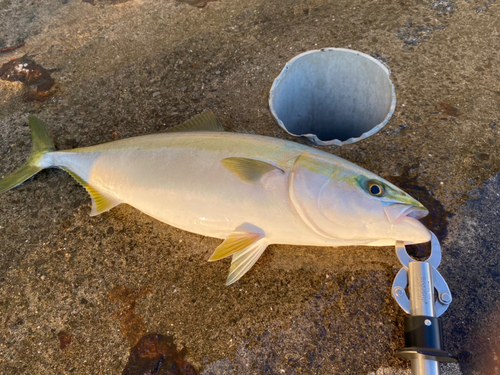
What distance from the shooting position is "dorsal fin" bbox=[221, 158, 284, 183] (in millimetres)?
1726

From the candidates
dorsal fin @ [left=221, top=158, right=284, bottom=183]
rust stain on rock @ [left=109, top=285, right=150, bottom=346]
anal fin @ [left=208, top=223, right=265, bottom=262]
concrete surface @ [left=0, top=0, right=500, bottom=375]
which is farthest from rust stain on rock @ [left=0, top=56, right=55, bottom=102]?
anal fin @ [left=208, top=223, right=265, bottom=262]

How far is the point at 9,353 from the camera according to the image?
1827 millimetres

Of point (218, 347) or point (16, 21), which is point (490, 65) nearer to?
point (218, 347)

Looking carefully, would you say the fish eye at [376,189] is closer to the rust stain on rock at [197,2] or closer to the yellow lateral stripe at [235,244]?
the yellow lateral stripe at [235,244]

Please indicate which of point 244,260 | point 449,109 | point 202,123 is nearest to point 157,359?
point 244,260

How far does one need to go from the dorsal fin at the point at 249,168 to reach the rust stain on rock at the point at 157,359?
3.16ft

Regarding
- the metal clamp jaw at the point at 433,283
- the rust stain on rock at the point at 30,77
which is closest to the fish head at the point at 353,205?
the metal clamp jaw at the point at 433,283

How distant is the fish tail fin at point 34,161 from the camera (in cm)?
227

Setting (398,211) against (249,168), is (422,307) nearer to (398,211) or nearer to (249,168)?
(398,211)

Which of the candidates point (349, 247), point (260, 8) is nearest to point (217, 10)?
point (260, 8)

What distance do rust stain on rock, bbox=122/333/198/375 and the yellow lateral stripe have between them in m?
0.53

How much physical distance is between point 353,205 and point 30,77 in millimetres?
3183

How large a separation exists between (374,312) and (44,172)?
241 cm

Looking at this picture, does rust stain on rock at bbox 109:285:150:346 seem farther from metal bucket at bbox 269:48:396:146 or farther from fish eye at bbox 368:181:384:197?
metal bucket at bbox 269:48:396:146
